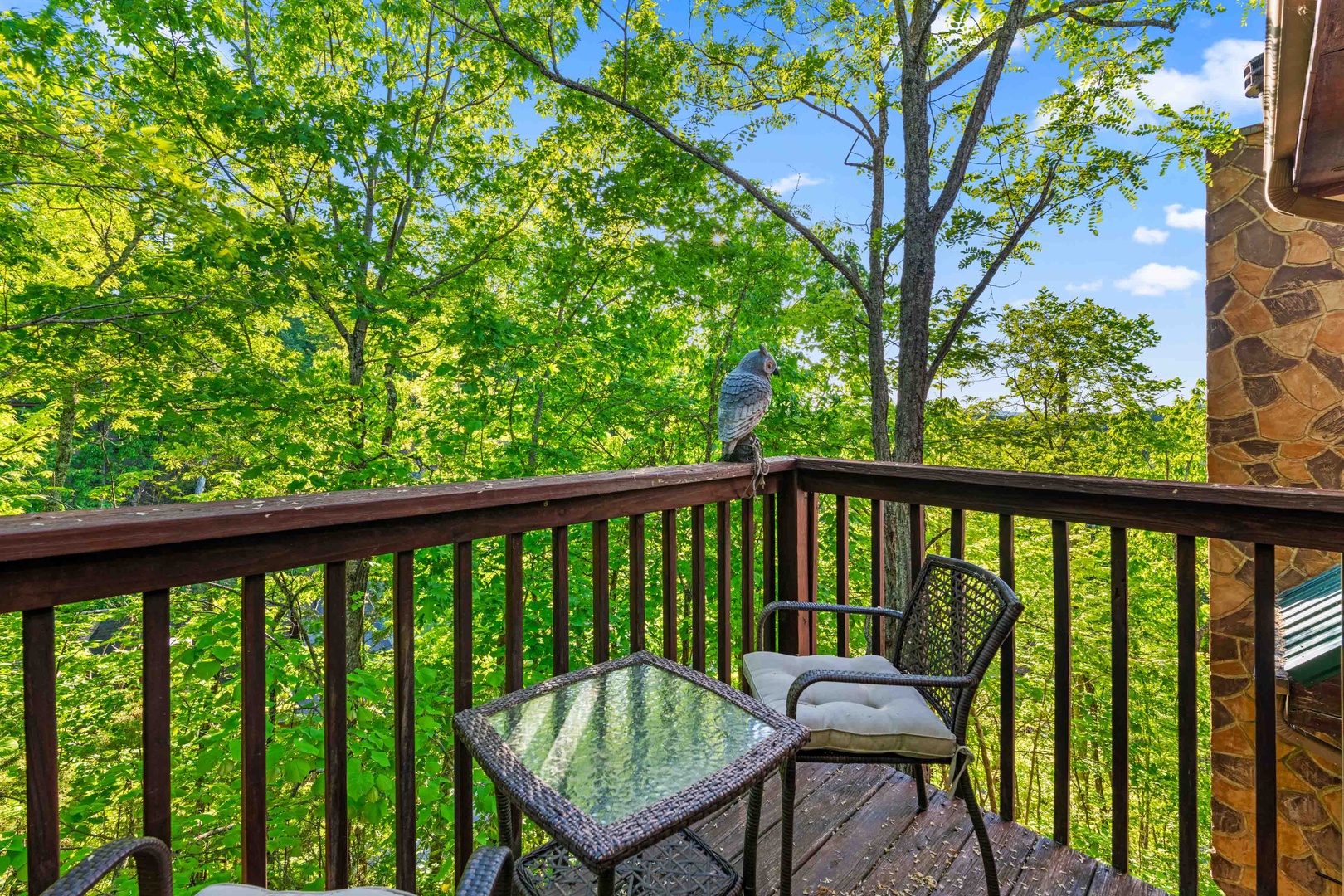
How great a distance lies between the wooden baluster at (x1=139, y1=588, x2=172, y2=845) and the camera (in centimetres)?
95

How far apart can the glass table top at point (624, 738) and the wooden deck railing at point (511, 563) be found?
275 mm

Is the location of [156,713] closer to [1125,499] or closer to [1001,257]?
[1125,499]

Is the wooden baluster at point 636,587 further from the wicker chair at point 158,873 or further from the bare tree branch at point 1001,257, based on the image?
the bare tree branch at point 1001,257

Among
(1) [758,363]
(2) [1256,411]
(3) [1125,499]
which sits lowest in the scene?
(3) [1125,499]

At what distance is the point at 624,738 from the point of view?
116 cm

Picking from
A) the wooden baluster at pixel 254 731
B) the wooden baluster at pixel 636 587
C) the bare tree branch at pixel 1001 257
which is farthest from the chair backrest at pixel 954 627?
the bare tree branch at pixel 1001 257

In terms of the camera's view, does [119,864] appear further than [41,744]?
No

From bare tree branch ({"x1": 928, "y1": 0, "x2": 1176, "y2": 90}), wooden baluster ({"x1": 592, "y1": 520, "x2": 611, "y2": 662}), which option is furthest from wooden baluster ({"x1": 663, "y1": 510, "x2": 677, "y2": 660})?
bare tree branch ({"x1": 928, "y1": 0, "x2": 1176, "y2": 90})

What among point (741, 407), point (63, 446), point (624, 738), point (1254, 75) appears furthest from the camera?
point (63, 446)

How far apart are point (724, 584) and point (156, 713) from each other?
1479mm

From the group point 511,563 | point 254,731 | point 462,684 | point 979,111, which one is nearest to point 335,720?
point 254,731

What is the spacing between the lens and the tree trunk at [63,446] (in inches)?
199

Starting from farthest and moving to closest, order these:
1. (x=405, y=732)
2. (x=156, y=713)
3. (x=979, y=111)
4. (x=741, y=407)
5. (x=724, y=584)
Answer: (x=979, y=111), (x=741, y=407), (x=724, y=584), (x=405, y=732), (x=156, y=713)

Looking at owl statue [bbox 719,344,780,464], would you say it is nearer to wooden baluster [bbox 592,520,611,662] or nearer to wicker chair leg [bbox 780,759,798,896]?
wooden baluster [bbox 592,520,611,662]
